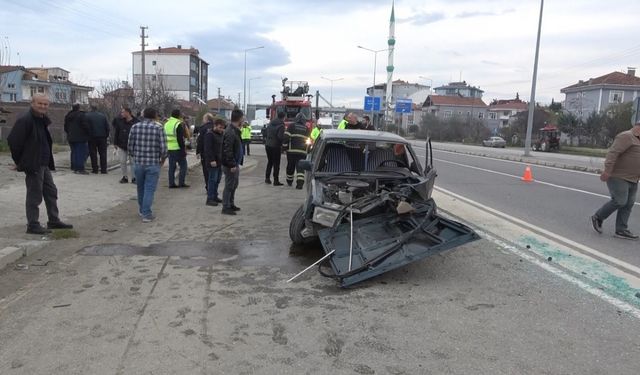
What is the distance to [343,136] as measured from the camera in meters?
7.71

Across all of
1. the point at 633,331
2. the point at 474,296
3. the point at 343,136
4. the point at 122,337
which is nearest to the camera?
the point at 122,337

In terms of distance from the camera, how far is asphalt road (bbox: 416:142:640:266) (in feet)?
25.4

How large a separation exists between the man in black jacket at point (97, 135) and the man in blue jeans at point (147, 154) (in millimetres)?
5135

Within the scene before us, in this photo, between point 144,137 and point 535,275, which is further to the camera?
point 144,137

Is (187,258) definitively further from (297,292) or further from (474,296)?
(474,296)

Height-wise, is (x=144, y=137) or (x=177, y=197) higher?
(x=144, y=137)

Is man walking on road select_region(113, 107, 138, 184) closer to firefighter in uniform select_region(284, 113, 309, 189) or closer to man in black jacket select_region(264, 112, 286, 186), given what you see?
man in black jacket select_region(264, 112, 286, 186)

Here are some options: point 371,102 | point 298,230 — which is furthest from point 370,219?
point 371,102

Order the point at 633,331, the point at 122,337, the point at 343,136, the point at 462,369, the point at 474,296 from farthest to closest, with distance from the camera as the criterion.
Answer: the point at 343,136 → the point at 474,296 → the point at 633,331 → the point at 122,337 → the point at 462,369

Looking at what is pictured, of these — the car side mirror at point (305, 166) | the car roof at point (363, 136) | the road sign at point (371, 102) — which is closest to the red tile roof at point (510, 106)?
the road sign at point (371, 102)

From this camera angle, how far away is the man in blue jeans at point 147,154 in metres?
8.30

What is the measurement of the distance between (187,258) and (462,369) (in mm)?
3650

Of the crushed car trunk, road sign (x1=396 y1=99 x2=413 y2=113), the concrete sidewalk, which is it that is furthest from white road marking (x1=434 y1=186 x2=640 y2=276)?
road sign (x1=396 y1=99 x2=413 y2=113)

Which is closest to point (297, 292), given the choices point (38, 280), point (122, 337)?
point (122, 337)
